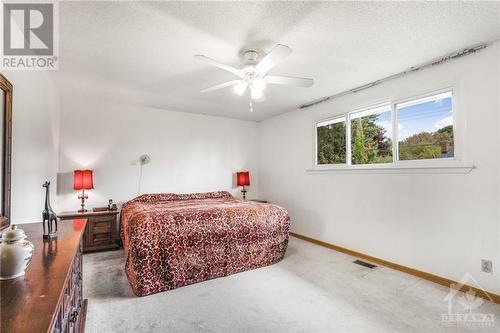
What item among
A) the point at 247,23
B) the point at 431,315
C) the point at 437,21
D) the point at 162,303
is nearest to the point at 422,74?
the point at 437,21

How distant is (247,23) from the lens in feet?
6.59

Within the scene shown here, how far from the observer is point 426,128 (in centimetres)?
297

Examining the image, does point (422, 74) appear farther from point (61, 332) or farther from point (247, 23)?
point (61, 332)

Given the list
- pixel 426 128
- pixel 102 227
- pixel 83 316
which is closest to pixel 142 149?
pixel 102 227

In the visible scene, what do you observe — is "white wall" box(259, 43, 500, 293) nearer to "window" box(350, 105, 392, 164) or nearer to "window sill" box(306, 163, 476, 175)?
"window sill" box(306, 163, 476, 175)

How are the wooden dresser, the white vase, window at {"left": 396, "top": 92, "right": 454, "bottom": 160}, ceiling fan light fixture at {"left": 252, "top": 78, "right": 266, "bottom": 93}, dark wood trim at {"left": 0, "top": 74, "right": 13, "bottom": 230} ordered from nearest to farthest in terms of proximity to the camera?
1. the wooden dresser
2. the white vase
3. dark wood trim at {"left": 0, "top": 74, "right": 13, "bottom": 230}
4. ceiling fan light fixture at {"left": 252, "top": 78, "right": 266, "bottom": 93}
5. window at {"left": 396, "top": 92, "right": 454, "bottom": 160}

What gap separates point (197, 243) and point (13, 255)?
Answer: 1.88 m

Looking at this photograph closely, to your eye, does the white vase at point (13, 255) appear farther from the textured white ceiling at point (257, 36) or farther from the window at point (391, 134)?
the window at point (391, 134)

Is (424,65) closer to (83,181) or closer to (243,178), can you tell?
(243,178)

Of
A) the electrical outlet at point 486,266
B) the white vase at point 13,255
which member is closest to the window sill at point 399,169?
the electrical outlet at point 486,266

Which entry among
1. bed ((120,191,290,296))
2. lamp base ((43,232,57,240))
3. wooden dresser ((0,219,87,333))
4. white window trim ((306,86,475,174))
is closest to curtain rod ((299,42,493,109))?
white window trim ((306,86,475,174))

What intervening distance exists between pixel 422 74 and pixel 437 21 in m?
1.06

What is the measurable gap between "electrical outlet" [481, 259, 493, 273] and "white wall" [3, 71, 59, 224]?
429cm

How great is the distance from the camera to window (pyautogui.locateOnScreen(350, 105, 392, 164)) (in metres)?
3.41
